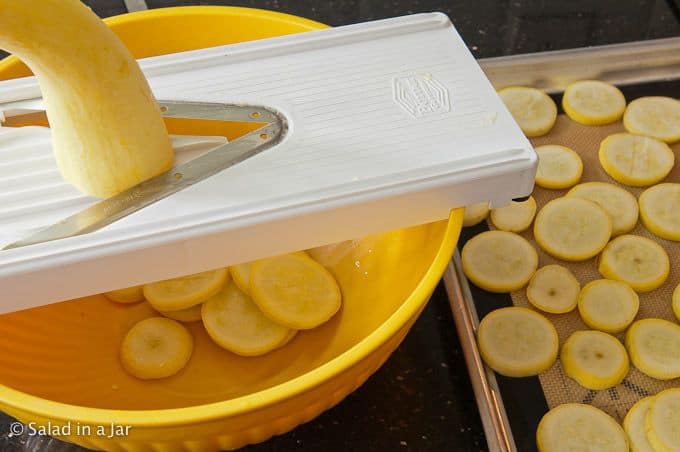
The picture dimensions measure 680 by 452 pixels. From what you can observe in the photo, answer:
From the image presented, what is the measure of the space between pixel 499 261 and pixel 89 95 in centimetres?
58

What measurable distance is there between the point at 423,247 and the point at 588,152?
47 centimetres

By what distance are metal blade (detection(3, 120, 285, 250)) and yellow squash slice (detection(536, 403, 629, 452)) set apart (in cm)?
45

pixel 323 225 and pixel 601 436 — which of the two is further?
pixel 601 436

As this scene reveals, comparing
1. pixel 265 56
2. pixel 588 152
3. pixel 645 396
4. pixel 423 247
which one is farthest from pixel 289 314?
pixel 588 152

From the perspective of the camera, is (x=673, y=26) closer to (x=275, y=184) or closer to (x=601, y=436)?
(x=601, y=436)

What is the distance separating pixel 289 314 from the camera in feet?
2.89

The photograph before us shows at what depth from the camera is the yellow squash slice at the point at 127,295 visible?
95 cm

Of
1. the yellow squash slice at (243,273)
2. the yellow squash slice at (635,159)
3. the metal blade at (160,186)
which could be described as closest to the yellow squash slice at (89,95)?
the metal blade at (160,186)

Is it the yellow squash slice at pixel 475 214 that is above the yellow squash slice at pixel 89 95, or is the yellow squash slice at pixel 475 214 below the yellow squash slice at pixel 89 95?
below

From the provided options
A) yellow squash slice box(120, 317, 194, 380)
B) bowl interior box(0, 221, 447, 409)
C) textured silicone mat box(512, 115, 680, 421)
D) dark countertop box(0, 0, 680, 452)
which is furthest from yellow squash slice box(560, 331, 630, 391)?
yellow squash slice box(120, 317, 194, 380)

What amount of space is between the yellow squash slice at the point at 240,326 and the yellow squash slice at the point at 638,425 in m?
0.40

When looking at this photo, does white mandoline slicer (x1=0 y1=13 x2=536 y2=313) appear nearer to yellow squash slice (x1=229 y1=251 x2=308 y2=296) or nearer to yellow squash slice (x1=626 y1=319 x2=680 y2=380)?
yellow squash slice (x1=229 y1=251 x2=308 y2=296)

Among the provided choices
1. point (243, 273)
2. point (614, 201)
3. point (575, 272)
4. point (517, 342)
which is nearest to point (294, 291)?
point (243, 273)

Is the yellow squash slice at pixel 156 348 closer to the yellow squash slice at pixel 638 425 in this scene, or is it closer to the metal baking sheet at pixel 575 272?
the metal baking sheet at pixel 575 272
